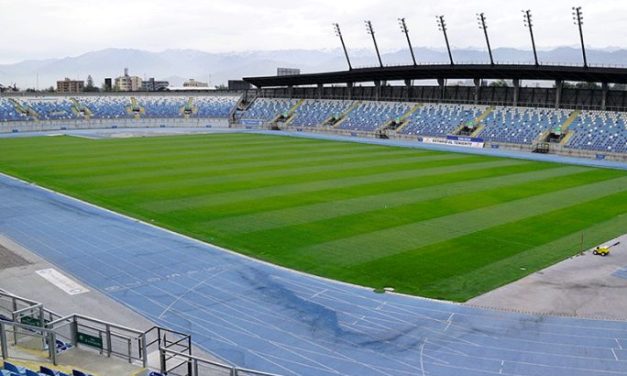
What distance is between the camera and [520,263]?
2261 cm

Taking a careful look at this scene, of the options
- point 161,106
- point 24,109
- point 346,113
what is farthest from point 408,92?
point 24,109

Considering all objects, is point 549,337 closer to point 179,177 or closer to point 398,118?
point 179,177

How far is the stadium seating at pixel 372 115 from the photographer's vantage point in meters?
78.9

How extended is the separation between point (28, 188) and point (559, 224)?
30.9 m

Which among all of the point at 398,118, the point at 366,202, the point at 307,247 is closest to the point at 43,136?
the point at 398,118

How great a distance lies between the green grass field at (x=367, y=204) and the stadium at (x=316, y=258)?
145mm

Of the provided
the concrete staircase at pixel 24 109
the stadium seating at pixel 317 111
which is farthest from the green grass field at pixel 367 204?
the concrete staircase at pixel 24 109

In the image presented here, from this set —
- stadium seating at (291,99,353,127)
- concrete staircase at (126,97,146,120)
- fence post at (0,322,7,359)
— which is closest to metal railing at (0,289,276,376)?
fence post at (0,322,7,359)

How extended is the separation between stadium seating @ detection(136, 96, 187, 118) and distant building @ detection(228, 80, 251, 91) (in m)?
11.0

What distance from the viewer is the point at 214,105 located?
98.9 metres

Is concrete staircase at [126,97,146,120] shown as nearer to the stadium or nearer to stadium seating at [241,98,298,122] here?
stadium seating at [241,98,298,122]

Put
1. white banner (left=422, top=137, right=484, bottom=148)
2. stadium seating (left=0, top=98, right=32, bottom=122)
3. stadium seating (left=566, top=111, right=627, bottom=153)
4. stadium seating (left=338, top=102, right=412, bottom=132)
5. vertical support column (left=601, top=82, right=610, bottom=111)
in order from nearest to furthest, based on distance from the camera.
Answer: stadium seating (left=566, top=111, right=627, bottom=153), vertical support column (left=601, top=82, right=610, bottom=111), white banner (left=422, top=137, right=484, bottom=148), stadium seating (left=338, top=102, right=412, bottom=132), stadium seating (left=0, top=98, right=32, bottom=122)

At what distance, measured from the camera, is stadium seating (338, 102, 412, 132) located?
78875 mm

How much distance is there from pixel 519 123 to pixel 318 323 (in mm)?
57301
